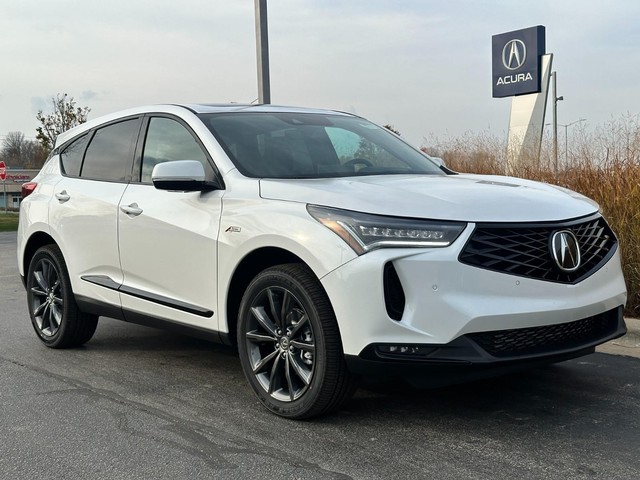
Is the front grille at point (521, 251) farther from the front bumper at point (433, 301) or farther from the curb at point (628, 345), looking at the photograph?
the curb at point (628, 345)

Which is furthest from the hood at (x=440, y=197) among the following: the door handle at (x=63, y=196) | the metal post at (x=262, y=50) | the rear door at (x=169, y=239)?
the metal post at (x=262, y=50)

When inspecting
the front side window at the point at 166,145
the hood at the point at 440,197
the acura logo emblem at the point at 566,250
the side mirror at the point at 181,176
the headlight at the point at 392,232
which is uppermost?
the front side window at the point at 166,145

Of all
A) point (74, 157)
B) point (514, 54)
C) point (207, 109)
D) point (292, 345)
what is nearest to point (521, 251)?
point (292, 345)

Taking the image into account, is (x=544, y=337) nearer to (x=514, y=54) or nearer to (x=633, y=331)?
(x=633, y=331)

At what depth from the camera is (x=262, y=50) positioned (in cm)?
1082

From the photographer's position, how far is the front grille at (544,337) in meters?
3.55

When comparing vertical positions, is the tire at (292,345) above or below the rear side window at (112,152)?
below

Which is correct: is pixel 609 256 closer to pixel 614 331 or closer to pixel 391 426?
pixel 614 331

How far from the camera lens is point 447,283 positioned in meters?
3.46

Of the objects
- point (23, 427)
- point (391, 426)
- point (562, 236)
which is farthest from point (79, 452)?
point (562, 236)

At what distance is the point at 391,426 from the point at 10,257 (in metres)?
11.6

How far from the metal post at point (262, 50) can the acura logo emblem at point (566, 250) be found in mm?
7536

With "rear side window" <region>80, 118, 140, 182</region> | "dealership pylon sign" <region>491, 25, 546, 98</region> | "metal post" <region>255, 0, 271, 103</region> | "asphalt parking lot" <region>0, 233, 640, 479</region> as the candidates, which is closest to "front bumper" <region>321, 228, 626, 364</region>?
"asphalt parking lot" <region>0, 233, 640, 479</region>

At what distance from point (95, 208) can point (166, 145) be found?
0.73m
